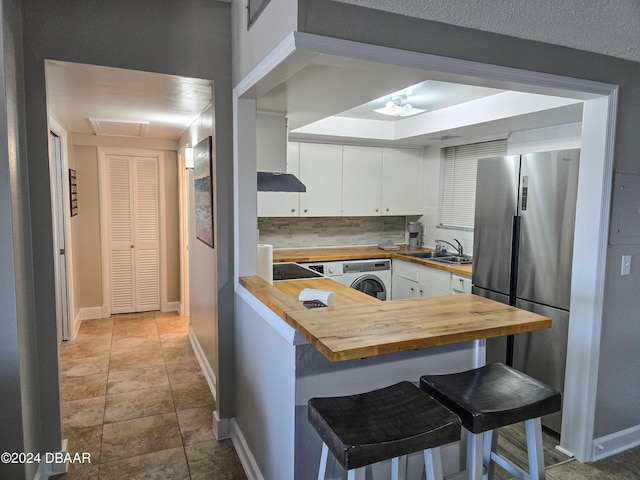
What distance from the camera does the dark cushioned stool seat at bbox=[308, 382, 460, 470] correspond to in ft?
4.17

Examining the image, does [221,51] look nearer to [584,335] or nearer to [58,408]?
[58,408]

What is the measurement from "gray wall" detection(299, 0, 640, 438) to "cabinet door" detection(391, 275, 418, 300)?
2.12 meters

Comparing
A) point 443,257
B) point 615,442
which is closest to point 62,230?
point 443,257

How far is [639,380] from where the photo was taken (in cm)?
262

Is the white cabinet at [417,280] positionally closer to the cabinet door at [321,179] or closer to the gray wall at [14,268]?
the cabinet door at [321,179]

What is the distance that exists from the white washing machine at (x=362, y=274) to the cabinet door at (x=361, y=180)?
2.05 ft

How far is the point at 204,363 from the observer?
3643 mm

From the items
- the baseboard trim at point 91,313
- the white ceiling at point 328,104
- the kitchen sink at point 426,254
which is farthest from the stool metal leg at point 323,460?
the baseboard trim at point 91,313

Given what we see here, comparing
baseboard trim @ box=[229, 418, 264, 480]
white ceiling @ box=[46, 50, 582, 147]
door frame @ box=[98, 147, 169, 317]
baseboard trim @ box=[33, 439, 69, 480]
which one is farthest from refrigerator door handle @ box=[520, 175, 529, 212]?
door frame @ box=[98, 147, 169, 317]

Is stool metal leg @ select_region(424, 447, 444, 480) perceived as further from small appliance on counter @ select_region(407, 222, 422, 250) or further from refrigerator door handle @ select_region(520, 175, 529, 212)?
small appliance on counter @ select_region(407, 222, 422, 250)

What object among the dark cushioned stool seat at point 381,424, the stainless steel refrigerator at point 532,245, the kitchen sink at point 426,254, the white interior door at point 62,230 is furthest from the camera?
the kitchen sink at point 426,254

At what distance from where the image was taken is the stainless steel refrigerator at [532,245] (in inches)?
104

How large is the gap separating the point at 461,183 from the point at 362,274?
149 cm

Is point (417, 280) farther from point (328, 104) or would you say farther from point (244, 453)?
point (244, 453)
